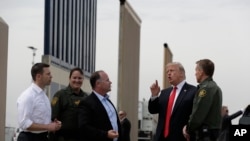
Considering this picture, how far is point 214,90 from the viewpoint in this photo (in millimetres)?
8023

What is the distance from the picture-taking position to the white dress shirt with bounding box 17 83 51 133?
7.54m

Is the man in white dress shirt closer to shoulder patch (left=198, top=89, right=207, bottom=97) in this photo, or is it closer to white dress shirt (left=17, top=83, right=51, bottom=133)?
white dress shirt (left=17, top=83, right=51, bottom=133)

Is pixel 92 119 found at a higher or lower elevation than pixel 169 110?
lower

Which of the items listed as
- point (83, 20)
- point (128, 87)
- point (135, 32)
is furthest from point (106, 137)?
point (83, 20)

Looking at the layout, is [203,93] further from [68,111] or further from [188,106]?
[68,111]

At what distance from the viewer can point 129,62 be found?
33.0 feet

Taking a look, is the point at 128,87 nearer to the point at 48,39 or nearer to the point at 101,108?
the point at 48,39

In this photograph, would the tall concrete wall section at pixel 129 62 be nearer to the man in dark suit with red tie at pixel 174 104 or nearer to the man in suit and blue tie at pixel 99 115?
the man in dark suit with red tie at pixel 174 104

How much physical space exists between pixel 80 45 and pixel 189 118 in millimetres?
4830

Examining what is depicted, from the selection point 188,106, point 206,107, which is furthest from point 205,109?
point 188,106

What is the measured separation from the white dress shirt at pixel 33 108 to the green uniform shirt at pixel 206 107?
1729 mm

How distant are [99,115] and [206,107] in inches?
54.4

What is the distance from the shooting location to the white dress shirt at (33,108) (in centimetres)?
754

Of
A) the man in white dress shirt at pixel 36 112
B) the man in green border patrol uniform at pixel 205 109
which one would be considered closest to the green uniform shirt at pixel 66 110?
the man in white dress shirt at pixel 36 112
